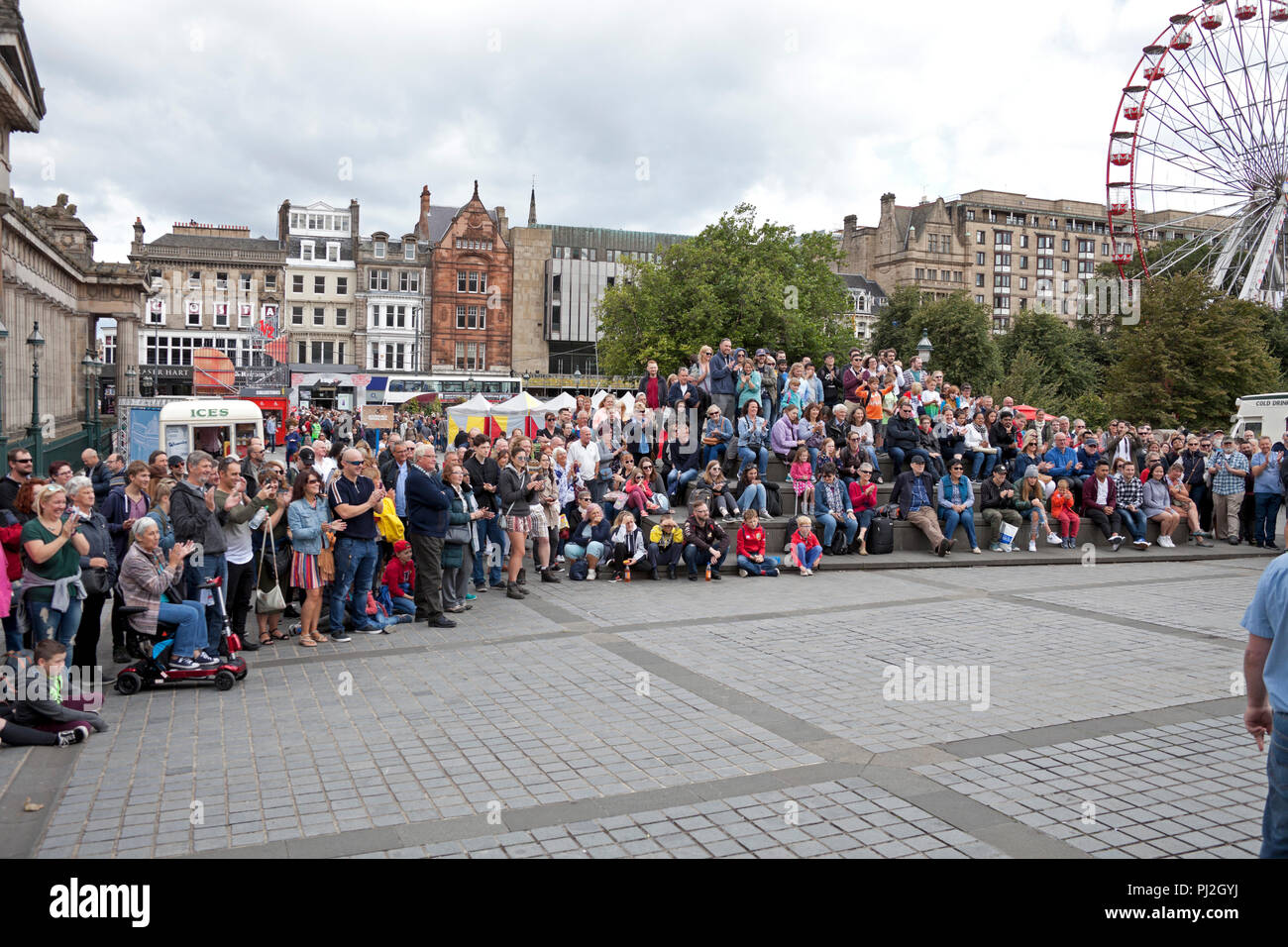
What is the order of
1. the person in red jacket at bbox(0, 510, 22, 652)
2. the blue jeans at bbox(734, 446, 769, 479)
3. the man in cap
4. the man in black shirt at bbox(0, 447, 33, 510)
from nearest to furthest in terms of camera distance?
the person in red jacket at bbox(0, 510, 22, 652) < the man in black shirt at bbox(0, 447, 33, 510) < the man in cap < the blue jeans at bbox(734, 446, 769, 479)

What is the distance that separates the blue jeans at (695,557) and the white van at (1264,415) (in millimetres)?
17822

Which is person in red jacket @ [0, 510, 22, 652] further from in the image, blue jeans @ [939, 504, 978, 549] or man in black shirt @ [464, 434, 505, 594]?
blue jeans @ [939, 504, 978, 549]

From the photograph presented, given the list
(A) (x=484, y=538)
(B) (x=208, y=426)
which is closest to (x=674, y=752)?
(A) (x=484, y=538)

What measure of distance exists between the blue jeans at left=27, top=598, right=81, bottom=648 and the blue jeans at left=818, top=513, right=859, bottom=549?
11335mm

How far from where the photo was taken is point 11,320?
34.3 m

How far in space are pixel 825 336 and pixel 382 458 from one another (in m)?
44.8

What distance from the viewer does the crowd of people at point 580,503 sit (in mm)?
8586

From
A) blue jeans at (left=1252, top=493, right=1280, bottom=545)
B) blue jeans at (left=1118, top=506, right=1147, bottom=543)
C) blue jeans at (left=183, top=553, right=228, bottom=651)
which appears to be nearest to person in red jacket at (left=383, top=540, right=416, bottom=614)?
blue jeans at (left=183, top=553, right=228, bottom=651)

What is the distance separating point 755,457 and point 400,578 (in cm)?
803

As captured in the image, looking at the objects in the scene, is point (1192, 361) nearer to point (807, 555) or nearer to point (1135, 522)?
point (1135, 522)

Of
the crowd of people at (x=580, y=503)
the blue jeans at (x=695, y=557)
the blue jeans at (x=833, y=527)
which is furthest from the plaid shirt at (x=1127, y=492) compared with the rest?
the blue jeans at (x=695, y=557)

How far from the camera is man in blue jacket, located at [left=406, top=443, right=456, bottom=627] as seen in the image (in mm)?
11188

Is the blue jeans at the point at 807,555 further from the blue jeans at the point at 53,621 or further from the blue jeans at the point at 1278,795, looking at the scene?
the blue jeans at the point at 1278,795
